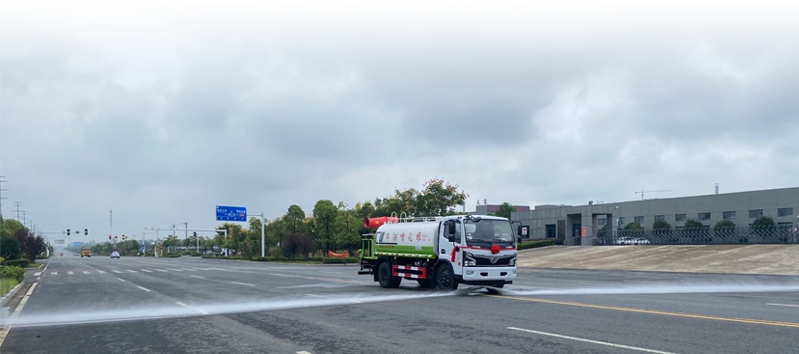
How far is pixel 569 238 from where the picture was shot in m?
66.8

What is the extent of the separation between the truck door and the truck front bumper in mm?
253

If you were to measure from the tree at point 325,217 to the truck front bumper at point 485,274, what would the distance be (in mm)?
52105

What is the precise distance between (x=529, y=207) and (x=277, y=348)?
160 meters

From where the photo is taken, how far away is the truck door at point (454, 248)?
17516 mm

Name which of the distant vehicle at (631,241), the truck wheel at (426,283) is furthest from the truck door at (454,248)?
the distant vehicle at (631,241)

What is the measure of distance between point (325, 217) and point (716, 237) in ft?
136

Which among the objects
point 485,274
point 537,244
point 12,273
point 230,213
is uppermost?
point 230,213

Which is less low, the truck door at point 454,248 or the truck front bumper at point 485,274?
the truck door at point 454,248

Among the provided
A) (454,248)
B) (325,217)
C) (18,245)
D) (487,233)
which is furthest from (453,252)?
(18,245)

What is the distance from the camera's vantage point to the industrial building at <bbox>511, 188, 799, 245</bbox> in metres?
65.1

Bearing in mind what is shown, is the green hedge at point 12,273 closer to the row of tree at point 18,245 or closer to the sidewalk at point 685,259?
the sidewalk at point 685,259

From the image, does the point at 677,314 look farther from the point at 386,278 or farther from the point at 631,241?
the point at 631,241

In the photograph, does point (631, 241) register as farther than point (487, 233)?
Yes

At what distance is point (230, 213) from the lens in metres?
77.7
